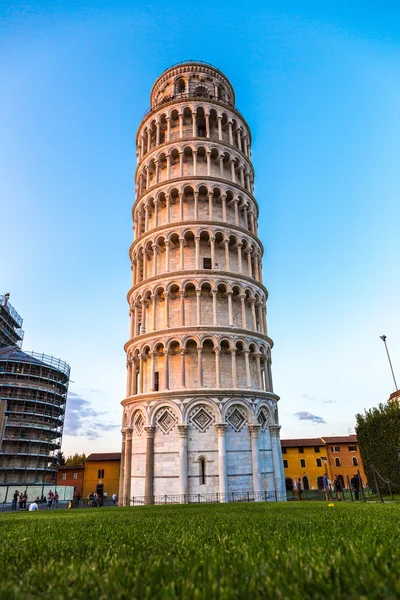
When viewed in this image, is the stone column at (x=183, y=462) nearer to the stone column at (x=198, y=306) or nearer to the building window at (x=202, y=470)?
the building window at (x=202, y=470)

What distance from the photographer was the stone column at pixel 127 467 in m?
24.8

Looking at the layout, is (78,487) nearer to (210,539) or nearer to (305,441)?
(305,441)

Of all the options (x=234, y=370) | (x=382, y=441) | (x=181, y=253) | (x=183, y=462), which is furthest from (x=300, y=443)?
(x=181, y=253)

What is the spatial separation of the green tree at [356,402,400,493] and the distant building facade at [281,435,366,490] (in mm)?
32839

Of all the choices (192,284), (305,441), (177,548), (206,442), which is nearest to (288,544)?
(177,548)

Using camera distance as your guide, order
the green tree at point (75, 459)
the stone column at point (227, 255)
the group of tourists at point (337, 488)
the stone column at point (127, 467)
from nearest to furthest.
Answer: the group of tourists at point (337, 488)
the stone column at point (127, 467)
the stone column at point (227, 255)
the green tree at point (75, 459)

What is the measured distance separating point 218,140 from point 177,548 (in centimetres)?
3290

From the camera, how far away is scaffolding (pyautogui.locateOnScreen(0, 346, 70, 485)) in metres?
43.0

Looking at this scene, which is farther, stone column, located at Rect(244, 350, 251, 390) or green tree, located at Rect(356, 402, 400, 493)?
stone column, located at Rect(244, 350, 251, 390)

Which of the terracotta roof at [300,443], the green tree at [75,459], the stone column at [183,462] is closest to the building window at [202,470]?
the stone column at [183,462]

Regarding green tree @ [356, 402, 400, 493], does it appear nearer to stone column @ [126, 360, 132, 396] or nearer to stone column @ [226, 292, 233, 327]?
stone column @ [226, 292, 233, 327]

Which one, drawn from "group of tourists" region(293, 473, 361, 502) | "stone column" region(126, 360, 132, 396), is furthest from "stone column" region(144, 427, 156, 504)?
"group of tourists" region(293, 473, 361, 502)

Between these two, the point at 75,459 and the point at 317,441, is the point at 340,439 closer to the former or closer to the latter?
the point at 317,441

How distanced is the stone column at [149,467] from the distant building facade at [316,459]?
3890cm
